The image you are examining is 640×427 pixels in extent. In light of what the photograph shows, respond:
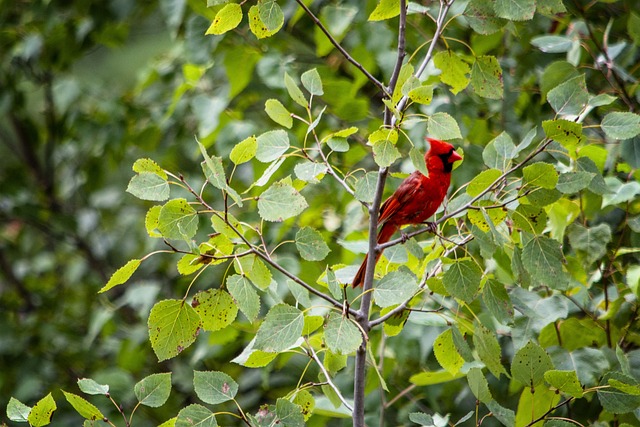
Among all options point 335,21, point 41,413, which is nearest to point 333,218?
point 335,21

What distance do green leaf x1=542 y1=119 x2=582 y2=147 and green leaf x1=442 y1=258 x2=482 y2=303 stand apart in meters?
0.24

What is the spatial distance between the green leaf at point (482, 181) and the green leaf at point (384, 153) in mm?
228

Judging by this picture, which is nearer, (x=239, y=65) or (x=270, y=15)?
(x=270, y=15)

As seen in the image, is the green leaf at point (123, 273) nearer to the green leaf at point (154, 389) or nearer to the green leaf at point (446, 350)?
the green leaf at point (154, 389)

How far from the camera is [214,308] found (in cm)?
135

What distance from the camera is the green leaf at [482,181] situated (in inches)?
56.4

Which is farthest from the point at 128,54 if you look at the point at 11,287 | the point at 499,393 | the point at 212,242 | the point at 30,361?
the point at 212,242

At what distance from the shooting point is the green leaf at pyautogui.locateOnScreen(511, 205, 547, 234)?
1.43 meters

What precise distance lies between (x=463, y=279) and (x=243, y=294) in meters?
0.35

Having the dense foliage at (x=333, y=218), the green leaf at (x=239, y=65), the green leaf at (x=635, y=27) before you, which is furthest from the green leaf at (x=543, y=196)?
the green leaf at (x=239, y=65)

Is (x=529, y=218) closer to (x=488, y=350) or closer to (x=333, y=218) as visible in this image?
(x=488, y=350)

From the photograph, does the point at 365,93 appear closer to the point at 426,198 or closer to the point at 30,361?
the point at 426,198

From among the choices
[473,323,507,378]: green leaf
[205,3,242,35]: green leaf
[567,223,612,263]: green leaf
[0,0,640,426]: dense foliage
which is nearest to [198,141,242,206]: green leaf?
[0,0,640,426]: dense foliage

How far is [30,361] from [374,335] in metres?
1.80
